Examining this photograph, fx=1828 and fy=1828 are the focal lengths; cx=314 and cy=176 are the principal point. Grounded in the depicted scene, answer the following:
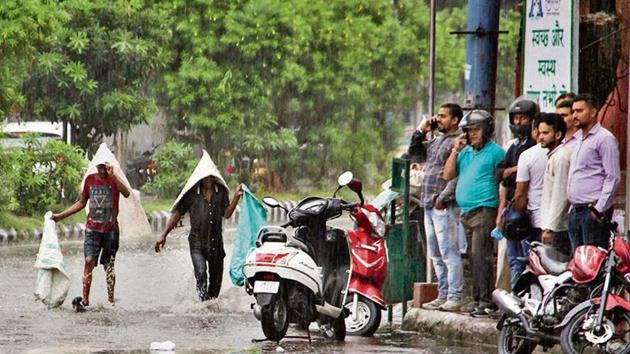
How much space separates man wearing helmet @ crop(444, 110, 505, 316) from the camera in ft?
45.5

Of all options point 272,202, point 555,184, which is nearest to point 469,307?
point 272,202

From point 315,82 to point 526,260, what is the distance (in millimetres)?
34957

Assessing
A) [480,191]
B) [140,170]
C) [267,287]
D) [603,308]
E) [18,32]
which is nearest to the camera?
[603,308]

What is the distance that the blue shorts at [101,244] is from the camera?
A: 57.2ft

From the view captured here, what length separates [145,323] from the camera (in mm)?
15547

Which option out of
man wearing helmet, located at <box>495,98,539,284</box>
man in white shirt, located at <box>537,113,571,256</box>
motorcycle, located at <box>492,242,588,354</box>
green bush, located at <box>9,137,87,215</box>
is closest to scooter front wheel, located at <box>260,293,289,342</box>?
man wearing helmet, located at <box>495,98,539,284</box>

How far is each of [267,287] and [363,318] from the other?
1.42 metres

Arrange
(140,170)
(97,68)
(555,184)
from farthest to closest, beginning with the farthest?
1. (140,170)
2. (97,68)
3. (555,184)

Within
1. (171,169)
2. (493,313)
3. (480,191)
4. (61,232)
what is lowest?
(61,232)

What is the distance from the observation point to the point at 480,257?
13.9 m

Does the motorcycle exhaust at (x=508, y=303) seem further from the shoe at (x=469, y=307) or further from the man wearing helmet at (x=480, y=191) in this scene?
the shoe at (x=469, y=307)

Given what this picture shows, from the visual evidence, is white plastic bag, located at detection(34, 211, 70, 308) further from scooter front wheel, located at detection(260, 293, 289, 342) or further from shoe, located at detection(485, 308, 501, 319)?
shoe, located at detection(485, 308, 501, 319)

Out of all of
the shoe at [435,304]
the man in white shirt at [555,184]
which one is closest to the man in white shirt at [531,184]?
the man in white shirt at [555,184]

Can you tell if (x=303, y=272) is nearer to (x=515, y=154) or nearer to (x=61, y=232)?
(x=515, y=154)
